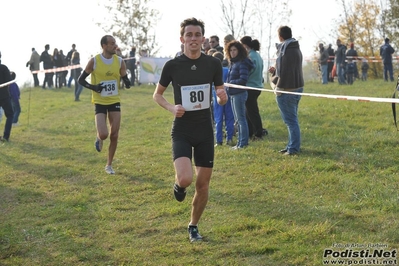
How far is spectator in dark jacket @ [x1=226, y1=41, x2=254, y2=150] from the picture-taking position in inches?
452

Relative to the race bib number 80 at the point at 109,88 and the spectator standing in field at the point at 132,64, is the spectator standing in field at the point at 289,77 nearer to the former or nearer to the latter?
the race bib number 80 at the point at 109,88

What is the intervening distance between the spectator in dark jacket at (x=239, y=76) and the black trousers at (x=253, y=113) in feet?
3.01

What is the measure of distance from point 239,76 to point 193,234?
5.53 metres

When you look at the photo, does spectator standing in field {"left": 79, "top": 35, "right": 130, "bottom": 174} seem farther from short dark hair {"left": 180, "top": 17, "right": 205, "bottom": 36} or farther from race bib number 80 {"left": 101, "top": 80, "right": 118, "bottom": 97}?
short dark hair {"left": 180, "top": 17, "right": 205, "bottom": 36}

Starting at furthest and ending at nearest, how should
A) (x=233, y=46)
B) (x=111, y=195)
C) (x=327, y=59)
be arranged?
1. (x=327, y=59)
2. (x=233, y=46)
3. (x=111, y=195)

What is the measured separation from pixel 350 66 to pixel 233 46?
1859cm

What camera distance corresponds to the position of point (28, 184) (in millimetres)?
10000

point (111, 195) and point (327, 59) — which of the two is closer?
point (111, 195)

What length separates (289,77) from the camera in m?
10.5

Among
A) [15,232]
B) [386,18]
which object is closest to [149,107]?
[15,232]

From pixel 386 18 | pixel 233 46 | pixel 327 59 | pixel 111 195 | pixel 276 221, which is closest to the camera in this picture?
pixel 276 221

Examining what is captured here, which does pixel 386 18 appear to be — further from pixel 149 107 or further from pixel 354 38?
pixel 149 107

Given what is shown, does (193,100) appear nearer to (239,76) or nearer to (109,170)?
(109,170)

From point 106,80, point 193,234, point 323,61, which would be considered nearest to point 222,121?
point 106,80
